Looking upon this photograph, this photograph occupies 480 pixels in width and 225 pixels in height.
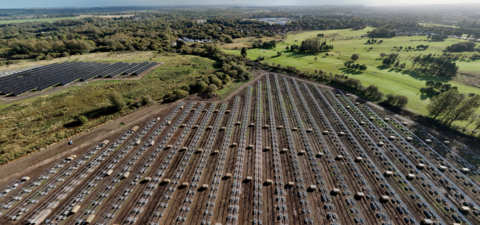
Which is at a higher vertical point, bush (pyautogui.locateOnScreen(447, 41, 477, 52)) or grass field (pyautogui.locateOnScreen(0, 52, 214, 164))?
bush (pyautogui.locateOnScreen(447, 41, 477, 52))

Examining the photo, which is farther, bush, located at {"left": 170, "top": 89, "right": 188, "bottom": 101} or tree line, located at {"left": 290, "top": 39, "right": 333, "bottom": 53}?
tree line, located at {"left": 290, "top": 39, "right": 333, "bottom": 53}

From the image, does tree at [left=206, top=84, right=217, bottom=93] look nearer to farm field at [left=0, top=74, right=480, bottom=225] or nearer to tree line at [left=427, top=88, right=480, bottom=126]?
farm field at [left=0, top=74, right=480, bottom=225]

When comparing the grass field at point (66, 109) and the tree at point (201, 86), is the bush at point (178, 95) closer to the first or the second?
the grass field at point (66, 109)

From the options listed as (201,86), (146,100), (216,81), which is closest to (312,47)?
(216,81)

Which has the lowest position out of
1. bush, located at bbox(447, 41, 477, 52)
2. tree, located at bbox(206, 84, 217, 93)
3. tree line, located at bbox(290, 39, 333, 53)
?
tree, located at bbox(206, 84, 217, 93)

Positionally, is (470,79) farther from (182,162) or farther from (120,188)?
(120,188)

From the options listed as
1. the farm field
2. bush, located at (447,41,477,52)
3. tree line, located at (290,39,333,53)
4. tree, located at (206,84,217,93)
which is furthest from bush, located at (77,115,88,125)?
bush, located at (447,41,477,52)

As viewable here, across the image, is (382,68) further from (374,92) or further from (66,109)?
(66,109)

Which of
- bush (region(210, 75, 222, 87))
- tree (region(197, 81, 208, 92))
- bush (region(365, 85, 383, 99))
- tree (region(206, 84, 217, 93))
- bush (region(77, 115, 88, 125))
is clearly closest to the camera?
bush (region(77, 115, 88, 125))
